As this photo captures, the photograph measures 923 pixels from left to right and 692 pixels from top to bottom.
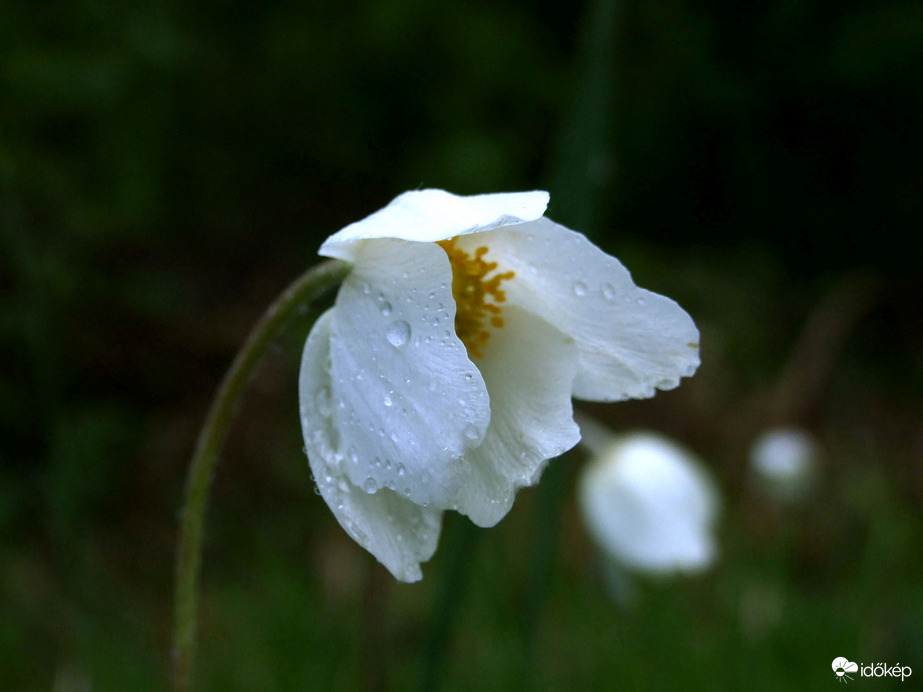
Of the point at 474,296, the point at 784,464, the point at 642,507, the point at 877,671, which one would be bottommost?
the point at 877,671

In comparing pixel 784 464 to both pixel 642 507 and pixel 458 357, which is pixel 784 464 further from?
pixel 458 357

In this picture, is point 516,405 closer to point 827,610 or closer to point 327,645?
point 327,645

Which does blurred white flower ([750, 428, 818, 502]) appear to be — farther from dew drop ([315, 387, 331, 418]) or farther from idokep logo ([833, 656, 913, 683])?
dew drop ([315, 387, 331, 418])

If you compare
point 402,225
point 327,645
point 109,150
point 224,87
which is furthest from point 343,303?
point 224,87

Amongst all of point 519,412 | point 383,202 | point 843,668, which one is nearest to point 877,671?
point 843,668

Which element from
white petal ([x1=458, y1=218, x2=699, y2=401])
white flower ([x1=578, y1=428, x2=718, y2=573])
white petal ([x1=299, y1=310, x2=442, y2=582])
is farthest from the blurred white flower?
white petal ([x1=299, y1=310, x2=442, y2=582])

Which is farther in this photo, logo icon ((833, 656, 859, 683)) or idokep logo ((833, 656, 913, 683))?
idokep logo ((833, 656, 913, 683))
